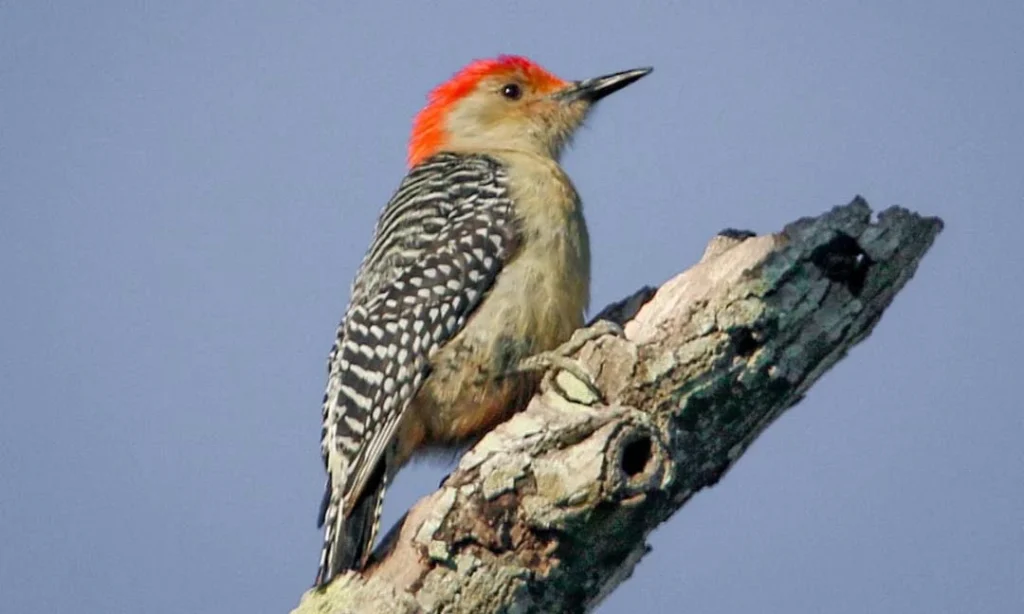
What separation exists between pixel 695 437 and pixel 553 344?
4.98 ft

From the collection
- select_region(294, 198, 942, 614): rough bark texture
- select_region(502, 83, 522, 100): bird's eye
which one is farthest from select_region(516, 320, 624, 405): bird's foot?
select_region(502, 83, 522, 100): bird's eye

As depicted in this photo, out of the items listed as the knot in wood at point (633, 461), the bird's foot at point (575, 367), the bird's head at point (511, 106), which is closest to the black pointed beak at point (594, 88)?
the bird's head at point (511, 106)

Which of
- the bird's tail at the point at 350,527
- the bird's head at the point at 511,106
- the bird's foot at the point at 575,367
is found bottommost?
the bird's tail at the point at 350,527

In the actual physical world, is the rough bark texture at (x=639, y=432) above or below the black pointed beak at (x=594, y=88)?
below

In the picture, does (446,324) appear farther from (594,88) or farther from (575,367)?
(594,88)

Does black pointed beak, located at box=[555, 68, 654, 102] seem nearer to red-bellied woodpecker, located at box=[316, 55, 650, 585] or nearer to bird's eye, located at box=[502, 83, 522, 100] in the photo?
bird's eye, located at box=[502, 83, 522, 100]

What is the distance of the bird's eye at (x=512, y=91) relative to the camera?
8.39m

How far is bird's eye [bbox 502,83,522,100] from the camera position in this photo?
330 inches

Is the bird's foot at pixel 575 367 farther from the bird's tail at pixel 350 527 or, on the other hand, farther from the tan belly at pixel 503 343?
the bird's tail at pixel 350 527

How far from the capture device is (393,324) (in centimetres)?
652

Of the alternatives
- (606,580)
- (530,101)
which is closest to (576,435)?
(606,580)

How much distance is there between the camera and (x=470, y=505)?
4.98 metres

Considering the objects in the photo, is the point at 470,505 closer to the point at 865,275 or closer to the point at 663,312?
the point at 663,312

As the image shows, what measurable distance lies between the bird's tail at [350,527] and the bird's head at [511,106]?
275 centimetres
